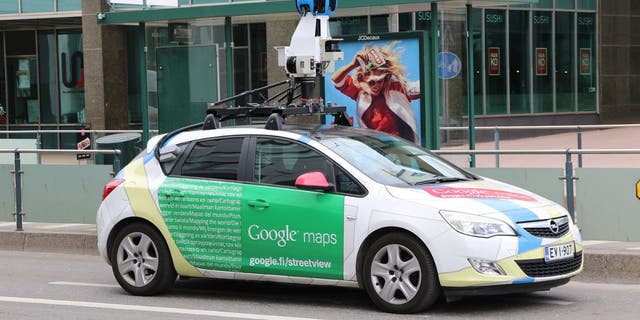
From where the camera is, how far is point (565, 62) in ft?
108

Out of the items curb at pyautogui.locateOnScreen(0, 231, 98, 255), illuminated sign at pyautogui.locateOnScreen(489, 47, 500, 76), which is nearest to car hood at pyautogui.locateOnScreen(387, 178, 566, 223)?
curb at pyautogui.locateOnScreen(0, 231, 98, 255)

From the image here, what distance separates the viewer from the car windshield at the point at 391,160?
9.13 metres

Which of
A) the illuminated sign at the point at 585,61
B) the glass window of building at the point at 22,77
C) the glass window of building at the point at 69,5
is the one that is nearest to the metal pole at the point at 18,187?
the glass window of building at the point at 69,5

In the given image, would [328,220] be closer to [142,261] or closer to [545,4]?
[142,261]

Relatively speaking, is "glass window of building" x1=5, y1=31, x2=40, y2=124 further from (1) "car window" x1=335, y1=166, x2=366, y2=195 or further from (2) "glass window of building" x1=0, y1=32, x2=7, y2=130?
(1) "car window" x1=335, y1=166, x2=366, y2=195

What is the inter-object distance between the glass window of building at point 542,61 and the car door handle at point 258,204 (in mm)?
23813

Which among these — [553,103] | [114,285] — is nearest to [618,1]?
[553,103]

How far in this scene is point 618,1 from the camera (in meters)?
34.7

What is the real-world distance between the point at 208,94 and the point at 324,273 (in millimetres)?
8331

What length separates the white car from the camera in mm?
8500

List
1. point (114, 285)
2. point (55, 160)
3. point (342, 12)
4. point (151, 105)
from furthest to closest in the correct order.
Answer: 1. point (151, 105)
2. point (342, 12)
3. point (55, 160)
4. point (114, 285)

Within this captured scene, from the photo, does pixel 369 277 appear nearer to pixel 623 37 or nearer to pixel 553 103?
pixel 553 103

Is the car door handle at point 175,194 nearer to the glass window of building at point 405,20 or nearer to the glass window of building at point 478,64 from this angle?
the glass window of building at point 405,20

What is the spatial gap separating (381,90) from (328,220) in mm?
6204
